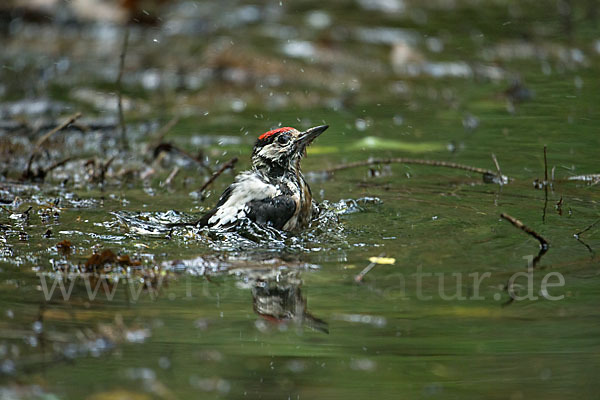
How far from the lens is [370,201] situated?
618cm

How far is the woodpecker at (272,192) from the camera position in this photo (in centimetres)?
544

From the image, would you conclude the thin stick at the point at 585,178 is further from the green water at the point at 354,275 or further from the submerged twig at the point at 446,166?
the submerged twig at the point at 446,166

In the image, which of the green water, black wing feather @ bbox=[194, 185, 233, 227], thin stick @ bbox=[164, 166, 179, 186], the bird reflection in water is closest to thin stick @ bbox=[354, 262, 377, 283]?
the green water

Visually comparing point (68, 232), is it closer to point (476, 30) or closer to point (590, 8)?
point (476, 30)

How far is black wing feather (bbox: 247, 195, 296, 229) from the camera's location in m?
5.44

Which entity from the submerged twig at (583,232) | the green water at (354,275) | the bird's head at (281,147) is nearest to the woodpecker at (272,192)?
the bird's head at (281,147)

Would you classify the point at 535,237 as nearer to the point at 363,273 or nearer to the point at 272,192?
the point at 363,273

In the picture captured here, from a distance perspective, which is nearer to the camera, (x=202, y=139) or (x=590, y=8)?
(x=202, y=139)

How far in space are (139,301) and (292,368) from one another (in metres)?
1.04

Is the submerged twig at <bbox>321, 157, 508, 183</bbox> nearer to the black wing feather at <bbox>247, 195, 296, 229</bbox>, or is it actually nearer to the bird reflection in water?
the black wing feather at <bbox>247, 195, 296, 229</bbox>

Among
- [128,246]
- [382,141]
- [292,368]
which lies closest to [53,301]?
[128,246]

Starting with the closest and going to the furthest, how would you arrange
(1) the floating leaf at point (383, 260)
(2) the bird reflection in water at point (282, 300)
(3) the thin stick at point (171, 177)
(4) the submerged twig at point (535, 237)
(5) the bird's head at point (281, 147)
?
(2) the bird reflection in water at point (282, 300) < (4) the submerged twig at point (535, 237) < (1) the floating leaf at point (383, 260) < (5) the bird's head at point (281, 147) < (3) the thin stick at point (171, 177)

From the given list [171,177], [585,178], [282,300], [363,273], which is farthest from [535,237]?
[171,177]

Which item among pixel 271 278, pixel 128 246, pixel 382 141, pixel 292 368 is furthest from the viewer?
pixel 382 141
